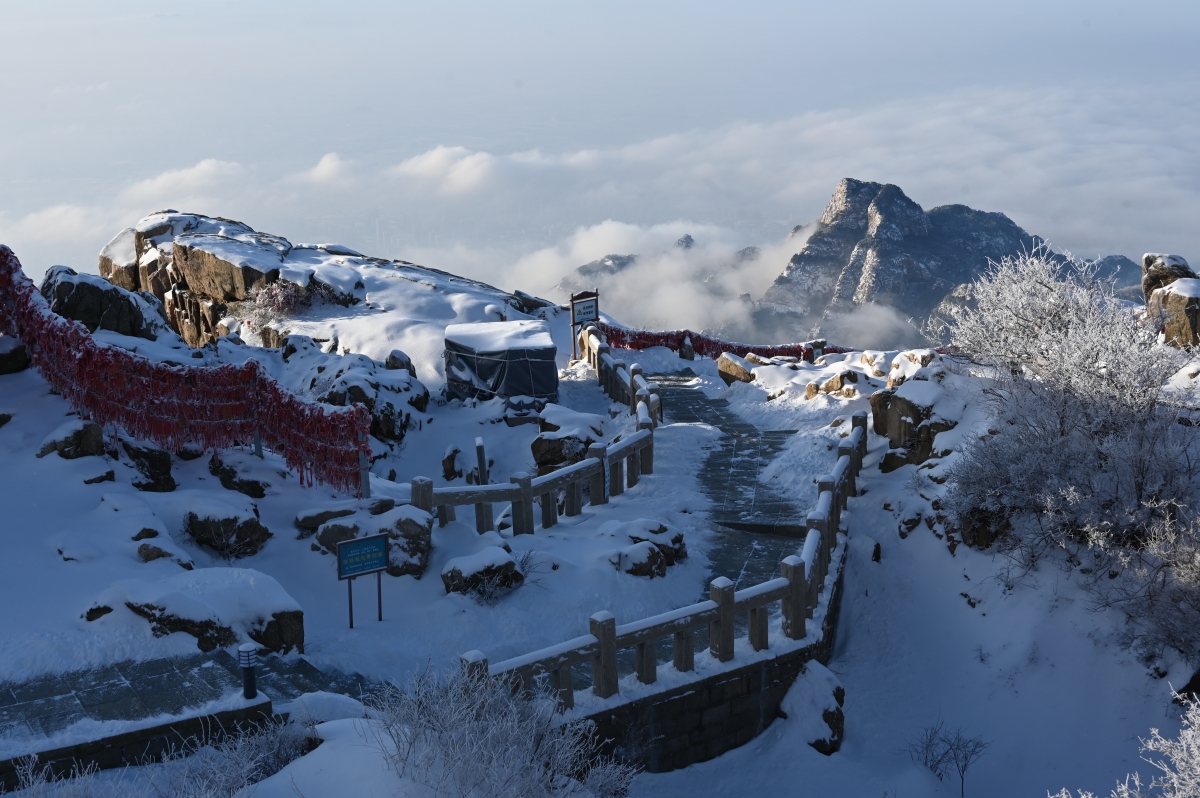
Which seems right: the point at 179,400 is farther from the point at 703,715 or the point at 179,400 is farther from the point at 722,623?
the point at 703,715

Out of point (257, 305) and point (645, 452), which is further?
point (257, 305)

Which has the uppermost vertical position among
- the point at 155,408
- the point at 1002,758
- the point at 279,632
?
the point at 155,408

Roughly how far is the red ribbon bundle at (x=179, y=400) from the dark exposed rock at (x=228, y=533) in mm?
1690

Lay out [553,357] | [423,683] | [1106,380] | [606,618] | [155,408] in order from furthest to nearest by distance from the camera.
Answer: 1. [553,357]
2. [1106,380]
3. [155,408]
4. [606,618]
5. [423,683]

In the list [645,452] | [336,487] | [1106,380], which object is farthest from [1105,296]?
[336,487]

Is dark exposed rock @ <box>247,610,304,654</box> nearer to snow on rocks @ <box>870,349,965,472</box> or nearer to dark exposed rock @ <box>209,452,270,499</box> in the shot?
dark exposed rock @ <box>209,452,270,499</box>

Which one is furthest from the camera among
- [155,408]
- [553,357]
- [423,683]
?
[553,357]

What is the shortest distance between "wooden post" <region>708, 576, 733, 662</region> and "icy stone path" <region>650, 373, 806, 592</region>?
2399 millimetres

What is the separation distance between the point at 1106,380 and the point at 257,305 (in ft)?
105

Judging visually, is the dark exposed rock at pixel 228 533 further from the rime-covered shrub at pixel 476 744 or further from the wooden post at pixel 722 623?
the wooden post at pixel 722 623

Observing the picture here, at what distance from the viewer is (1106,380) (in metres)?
15.0

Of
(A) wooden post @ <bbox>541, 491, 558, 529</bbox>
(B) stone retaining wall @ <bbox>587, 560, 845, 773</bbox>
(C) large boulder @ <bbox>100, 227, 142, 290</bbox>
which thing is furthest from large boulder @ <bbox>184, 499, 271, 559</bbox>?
(C) large boulder @ <bbox>100, 227, 142, 290</bbox>

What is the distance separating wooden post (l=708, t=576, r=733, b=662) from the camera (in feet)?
37.3

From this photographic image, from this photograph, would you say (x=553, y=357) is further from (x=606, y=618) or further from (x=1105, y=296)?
(x=606, y=618)
